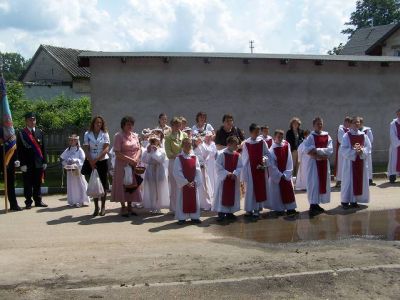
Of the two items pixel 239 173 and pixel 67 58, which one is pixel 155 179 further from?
pixel 67 58

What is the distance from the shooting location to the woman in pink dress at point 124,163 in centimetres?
1101

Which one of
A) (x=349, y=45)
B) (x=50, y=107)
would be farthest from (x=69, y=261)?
(x=349, y=45)

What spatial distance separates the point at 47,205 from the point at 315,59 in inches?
442

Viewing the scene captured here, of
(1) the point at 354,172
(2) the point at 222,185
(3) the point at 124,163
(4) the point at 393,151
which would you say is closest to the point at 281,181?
(2) the point at 222,185

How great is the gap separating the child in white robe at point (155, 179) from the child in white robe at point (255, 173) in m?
1.64

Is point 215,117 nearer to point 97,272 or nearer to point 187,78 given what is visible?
point 187,78

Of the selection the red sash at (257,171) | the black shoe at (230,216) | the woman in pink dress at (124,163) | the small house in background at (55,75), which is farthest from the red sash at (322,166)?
the small house in background at (55,75)

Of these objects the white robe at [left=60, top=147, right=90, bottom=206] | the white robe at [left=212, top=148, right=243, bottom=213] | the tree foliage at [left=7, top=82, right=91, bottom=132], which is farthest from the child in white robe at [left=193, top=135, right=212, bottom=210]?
the tree foliage at [left=7, top=82, right=91, bottom=132]

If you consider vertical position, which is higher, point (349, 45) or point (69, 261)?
point (349, 45)

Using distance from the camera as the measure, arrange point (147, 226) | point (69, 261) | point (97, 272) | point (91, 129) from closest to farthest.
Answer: point (97, 272), point (69, 261), point (147, 226), point (91, 129)

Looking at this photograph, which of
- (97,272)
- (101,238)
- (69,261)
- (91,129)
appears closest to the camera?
(97,272)

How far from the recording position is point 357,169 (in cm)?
1195

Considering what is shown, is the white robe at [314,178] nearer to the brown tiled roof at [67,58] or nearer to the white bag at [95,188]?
the white bag at [95,188]

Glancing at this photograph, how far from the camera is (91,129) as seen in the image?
11.4 meters
